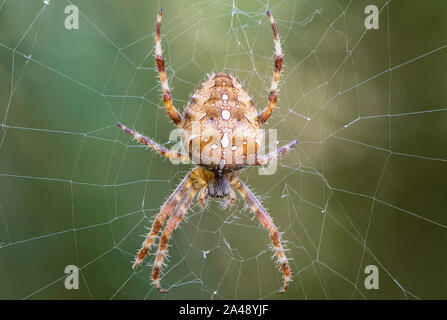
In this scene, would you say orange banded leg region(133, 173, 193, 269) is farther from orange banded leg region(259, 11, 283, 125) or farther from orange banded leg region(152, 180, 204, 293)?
orange banded leg region(259, 11, 283, 125)

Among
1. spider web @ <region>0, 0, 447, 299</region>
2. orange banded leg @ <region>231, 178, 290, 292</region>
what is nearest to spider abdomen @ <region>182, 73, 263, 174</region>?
orange banded leg @ <region>231, 178, 290, 292</region>

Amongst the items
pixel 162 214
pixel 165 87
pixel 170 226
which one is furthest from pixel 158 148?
pixel 170 226

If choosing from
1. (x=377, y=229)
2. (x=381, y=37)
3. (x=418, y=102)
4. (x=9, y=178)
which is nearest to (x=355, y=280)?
(x=377, y=229)

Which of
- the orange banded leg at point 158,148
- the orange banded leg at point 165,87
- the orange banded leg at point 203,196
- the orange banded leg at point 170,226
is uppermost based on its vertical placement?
the orange banded leg at point 165,87

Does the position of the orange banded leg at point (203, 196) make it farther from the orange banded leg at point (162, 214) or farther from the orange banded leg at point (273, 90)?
the orange banded leg at point (273, 90)

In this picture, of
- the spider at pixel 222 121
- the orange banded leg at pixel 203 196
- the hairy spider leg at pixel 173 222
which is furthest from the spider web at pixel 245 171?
the spider at pixel 222 121
